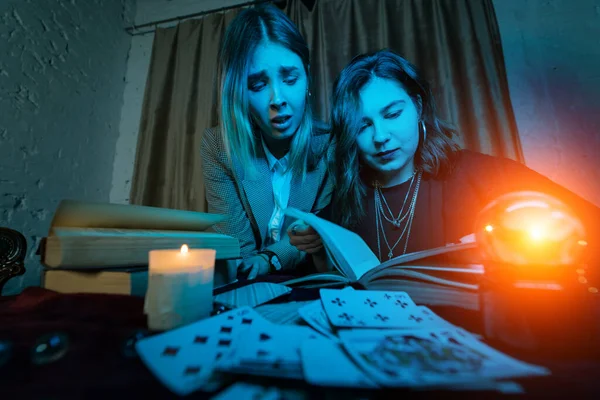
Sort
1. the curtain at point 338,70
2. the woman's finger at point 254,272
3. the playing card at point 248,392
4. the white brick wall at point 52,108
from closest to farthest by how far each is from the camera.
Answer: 1. the playing card at point 248,392
2. the woman's finger at point 254,272
3. the white brick wall at point 52,108
4. the curtain at point 338,70

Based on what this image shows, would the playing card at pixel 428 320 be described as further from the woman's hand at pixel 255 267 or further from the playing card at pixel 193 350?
the woman's hand at pixel 255 267

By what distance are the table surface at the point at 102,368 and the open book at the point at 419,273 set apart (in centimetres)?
4

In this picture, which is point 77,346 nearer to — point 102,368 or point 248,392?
point 102,368

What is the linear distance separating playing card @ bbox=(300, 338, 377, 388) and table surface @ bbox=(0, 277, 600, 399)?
12 mm

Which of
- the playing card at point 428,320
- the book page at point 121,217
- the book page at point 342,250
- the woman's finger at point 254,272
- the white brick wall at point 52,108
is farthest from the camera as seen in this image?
the white brick wall at point 52,108

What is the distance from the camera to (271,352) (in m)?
0.22

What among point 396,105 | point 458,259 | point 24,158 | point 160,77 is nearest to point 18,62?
point 24,158

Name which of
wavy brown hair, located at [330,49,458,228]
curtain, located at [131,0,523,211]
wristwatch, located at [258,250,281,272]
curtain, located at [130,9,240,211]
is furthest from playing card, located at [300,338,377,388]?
curtain, located at [130,9,240,211]

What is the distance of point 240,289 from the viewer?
473 mm

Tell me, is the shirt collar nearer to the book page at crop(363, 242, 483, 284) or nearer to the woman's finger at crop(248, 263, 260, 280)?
the woman's finger at crop(248, 263, 260, 280)

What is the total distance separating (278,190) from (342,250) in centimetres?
59

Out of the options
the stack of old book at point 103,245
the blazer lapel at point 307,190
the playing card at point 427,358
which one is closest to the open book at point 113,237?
the stack of old book at point 103,245

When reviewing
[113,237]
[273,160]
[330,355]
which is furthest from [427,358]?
[273,160]

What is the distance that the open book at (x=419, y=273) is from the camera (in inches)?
14.8
